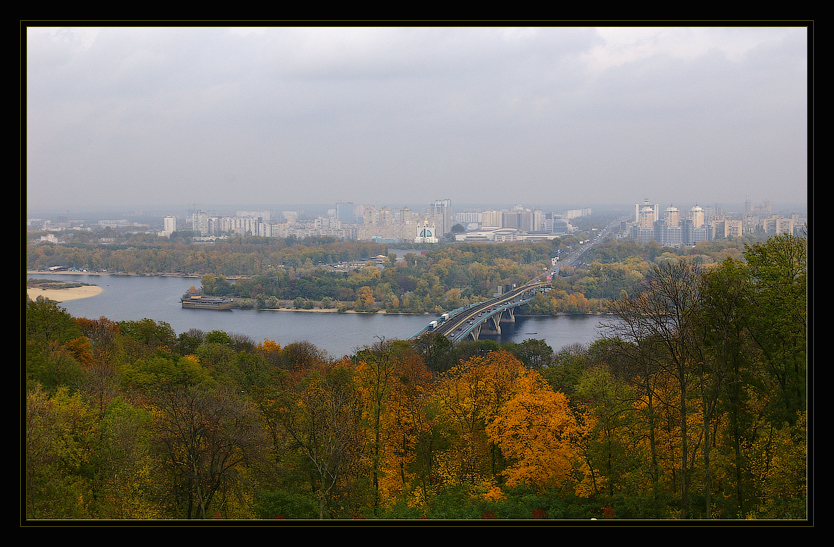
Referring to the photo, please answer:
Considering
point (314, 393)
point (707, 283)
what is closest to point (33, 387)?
point (314, 393)

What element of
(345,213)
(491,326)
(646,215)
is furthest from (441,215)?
(646,215)

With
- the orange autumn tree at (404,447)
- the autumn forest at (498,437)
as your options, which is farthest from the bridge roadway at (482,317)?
the autumn forest at (498,437)

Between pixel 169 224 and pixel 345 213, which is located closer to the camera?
pixel 169 224

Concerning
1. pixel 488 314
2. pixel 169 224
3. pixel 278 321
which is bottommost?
pixel 278 321

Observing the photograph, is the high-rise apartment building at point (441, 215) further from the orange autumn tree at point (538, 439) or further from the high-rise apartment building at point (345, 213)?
the orange autumn tree at point (538, 439)

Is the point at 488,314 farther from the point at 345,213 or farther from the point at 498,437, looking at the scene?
the point at 498,437

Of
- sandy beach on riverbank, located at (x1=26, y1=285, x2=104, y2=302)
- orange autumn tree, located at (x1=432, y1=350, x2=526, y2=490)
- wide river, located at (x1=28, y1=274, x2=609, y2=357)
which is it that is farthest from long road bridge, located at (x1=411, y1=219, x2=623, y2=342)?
orange autumn tree, located at (x1=432, y1=350, x2=526, y2=490)
